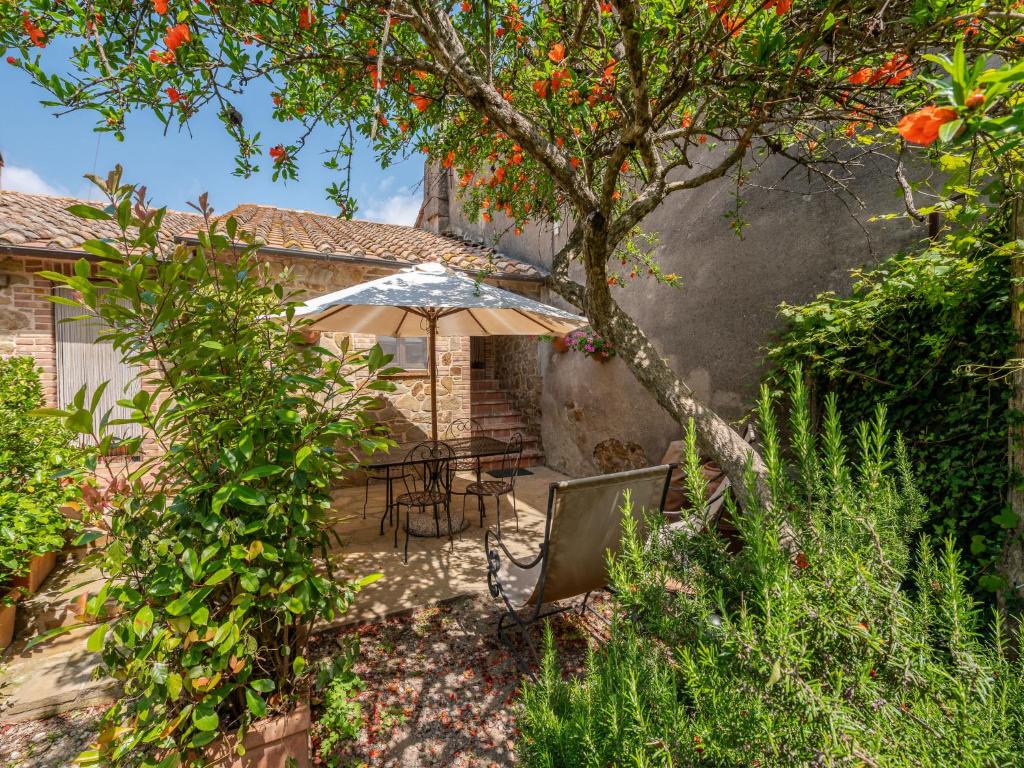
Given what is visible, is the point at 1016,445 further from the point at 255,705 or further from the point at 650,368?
the point at 255,705

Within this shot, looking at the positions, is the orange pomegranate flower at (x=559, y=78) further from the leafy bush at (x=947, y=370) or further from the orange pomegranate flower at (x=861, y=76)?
the leafy bush at (x=947, y=370)

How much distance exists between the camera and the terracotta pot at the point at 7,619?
108 inches

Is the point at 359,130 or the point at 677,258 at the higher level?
the point at 359,130

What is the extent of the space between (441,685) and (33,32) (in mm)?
3903

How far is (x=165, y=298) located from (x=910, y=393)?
145 inches

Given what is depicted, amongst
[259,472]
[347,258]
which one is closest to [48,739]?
[259,472]

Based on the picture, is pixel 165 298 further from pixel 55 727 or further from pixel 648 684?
pixel 55 727

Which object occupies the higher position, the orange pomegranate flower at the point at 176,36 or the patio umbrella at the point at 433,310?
the orange pomegranate flower at the point at 176,36

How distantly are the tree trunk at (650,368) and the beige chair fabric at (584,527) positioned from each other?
46 cm

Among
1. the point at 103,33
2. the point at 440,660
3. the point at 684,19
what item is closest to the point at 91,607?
the point at 440,660

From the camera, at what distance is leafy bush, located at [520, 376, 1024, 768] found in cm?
81

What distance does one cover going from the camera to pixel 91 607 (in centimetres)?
132

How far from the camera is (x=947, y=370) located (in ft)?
8.64

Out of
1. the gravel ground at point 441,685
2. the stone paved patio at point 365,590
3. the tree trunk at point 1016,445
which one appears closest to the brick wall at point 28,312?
the stone paved patio at point 365,590
